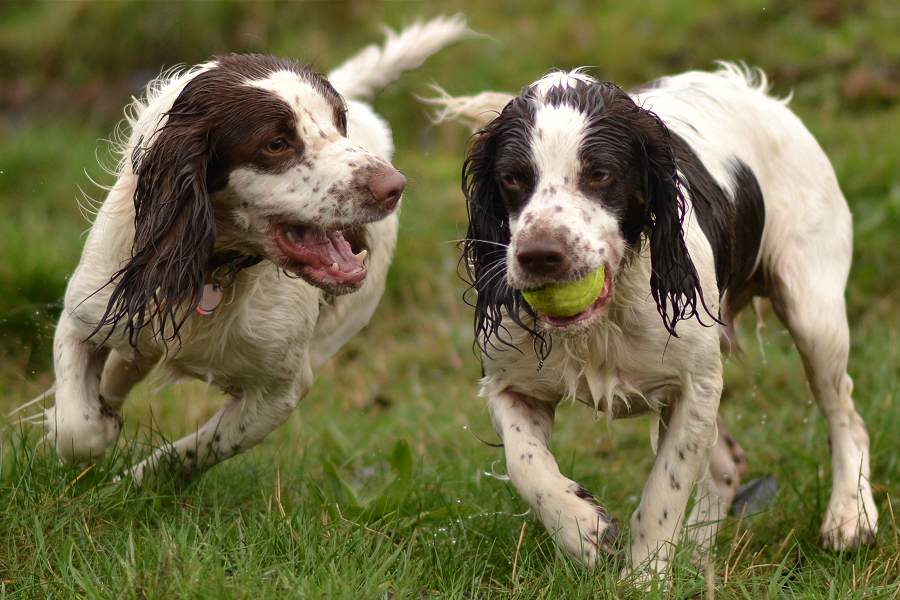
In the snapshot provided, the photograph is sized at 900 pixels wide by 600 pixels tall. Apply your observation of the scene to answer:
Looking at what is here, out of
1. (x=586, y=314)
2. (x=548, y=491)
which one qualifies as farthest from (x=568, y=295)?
(x=548, y=491)

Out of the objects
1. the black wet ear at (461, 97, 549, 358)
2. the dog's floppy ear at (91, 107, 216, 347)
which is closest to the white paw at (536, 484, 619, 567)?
the black wet ear at (461, 97, 549, 358)

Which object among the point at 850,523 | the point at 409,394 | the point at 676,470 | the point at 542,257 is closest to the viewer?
the point at 542,257

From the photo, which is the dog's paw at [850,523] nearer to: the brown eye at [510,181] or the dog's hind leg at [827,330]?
the dog's hind leg at [827,330]

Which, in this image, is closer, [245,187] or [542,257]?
[542,257]

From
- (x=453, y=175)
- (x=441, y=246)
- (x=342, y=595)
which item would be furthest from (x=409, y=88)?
(x=342, y=595)

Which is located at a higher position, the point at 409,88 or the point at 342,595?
the point at 342,595

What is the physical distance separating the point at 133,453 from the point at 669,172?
1.71m

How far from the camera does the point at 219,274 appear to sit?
137 inches

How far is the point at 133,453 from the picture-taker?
3666 millimetres

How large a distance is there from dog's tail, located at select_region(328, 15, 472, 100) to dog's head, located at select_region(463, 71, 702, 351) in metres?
1.65

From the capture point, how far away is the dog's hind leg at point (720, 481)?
391cm

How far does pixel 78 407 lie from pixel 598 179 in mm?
1529

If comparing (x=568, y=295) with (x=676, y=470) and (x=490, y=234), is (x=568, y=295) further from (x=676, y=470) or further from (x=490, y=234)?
(x=676, y=470)

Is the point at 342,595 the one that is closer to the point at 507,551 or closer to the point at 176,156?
the point at 507,551
